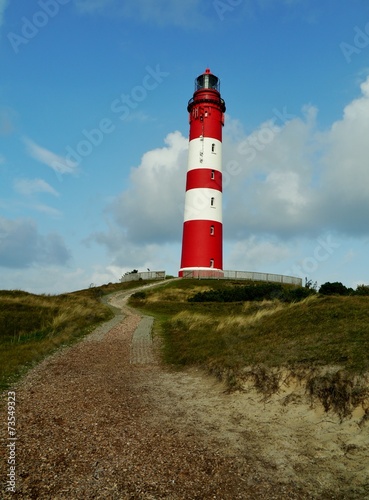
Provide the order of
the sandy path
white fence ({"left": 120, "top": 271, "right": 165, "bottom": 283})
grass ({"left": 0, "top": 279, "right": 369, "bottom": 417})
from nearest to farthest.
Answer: the sandy path, grass ({"left": 0, "top": 279, "right": 369, "bottom": 417}), white fence ({"left": 120, "top": 271, "right": 165, "bottom": 283})

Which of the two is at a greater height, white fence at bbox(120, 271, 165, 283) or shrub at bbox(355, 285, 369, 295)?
white fence at bbox(120, 271, 165, 283)

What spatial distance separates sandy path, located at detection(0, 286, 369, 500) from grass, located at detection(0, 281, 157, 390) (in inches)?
87.8

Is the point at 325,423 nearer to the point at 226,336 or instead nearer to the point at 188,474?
the point at 188,474

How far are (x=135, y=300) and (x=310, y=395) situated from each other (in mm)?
26123

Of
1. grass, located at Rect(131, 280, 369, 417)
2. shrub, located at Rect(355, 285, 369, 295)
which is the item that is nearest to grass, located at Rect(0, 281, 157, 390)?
grass, located at Rect(131, 280, 369, 417)

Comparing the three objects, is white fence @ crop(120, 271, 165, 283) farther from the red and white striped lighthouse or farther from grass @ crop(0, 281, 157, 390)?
grass @ crop(0, 281, 157, 390)

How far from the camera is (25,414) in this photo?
719 cm

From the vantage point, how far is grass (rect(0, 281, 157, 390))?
37.7 ft

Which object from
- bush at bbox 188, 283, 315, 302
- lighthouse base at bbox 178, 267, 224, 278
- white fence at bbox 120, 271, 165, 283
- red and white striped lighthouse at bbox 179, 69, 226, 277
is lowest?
bush at bbox 188, 283, 315, 302

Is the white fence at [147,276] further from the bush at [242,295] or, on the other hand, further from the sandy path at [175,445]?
the sandy path at [175,445]

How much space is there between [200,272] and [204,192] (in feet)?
25.8

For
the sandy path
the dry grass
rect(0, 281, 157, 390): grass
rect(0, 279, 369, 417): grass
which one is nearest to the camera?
the sandy path

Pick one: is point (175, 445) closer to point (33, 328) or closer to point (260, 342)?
point (260, 342)

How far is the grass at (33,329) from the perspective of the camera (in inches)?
452
